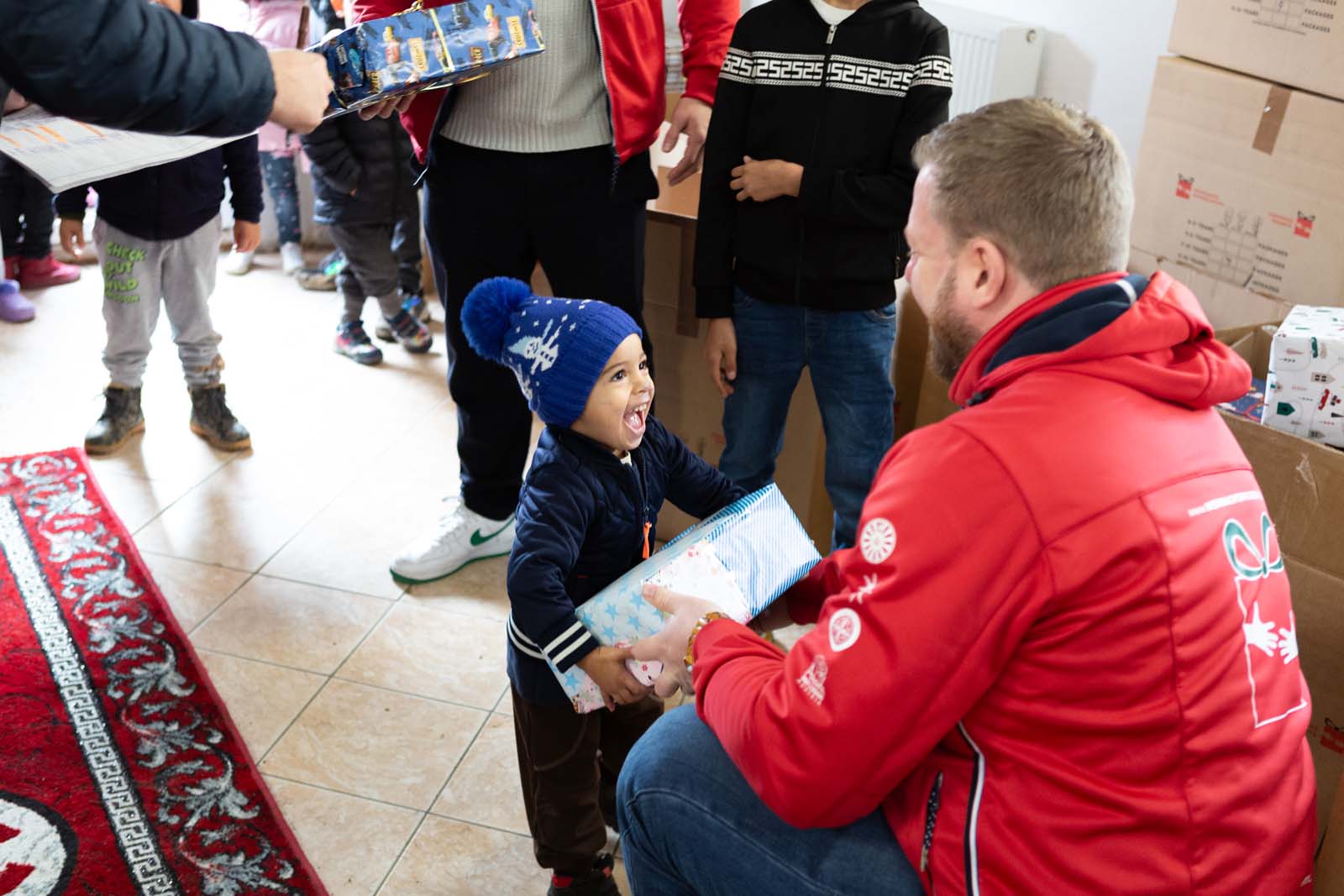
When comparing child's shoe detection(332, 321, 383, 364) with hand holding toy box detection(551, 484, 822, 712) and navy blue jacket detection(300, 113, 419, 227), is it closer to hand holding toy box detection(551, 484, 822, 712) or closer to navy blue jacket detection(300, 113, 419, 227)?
navy blue jacket detection(300, 113, 419, 227)

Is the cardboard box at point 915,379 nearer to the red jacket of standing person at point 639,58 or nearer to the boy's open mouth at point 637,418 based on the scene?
the red jacket of standing person at point 639,58

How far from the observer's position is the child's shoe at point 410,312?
3449 millimetres

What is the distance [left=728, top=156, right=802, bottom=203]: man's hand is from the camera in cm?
191

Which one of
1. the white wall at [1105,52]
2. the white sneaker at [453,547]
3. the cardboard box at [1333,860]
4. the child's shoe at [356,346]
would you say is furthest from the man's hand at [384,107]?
the white wall at [1105,52]

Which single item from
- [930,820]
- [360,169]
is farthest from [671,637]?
[360,169]

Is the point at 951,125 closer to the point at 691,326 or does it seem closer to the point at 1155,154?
the point at 691,326

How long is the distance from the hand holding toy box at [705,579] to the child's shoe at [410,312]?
85.9 inches

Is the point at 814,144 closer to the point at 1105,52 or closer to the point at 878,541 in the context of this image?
the point at 878,541

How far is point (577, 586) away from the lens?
1534 mm

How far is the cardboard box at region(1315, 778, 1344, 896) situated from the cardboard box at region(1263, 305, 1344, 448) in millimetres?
772

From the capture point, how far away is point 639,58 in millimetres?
2006

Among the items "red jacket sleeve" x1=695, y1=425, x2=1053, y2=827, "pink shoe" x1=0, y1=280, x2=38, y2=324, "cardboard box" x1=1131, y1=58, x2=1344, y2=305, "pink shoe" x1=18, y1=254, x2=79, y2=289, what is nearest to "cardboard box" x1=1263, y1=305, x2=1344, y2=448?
"cardboard box" x1=1131, y1=58, x2=1344, y2=305

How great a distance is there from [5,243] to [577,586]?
2.99m

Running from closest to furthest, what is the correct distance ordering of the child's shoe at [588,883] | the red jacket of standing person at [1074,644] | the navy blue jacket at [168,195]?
the red jacket of standing person at [1074,644] < the child's shoe at [588,883] < the navy blue jacket at [168,195]
